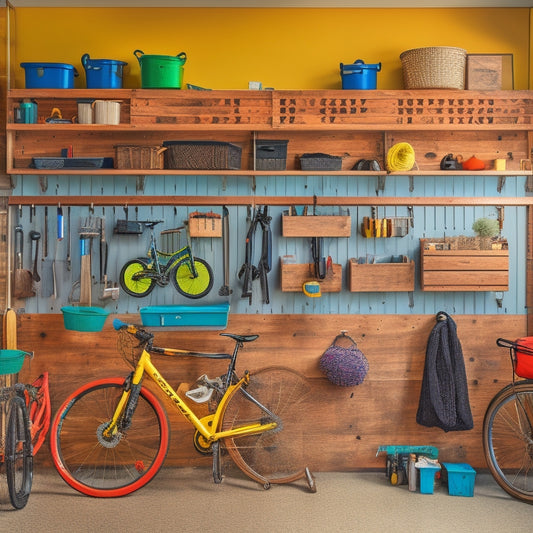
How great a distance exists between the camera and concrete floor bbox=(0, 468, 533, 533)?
377 centimetres

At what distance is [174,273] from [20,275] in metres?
1.01

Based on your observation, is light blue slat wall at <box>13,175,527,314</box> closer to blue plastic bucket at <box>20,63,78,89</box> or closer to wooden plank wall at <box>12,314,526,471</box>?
wooden plank wall at <box>12,314,526,471</box>

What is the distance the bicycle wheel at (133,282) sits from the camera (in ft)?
14.9

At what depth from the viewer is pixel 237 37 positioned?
4605mm

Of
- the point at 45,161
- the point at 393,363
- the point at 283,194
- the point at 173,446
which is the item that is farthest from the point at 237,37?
the point at 173,446

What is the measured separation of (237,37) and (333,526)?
3.12m

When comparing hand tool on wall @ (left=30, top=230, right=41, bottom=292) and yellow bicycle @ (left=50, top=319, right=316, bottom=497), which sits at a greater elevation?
hand tool on wall @ (left=30, top=230, right=41, bottom=292)

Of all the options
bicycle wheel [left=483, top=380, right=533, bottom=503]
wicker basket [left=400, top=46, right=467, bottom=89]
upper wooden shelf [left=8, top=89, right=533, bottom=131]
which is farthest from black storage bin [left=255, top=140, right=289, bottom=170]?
bicycle wheel [left=483, top=380, right=533, bottom=503]

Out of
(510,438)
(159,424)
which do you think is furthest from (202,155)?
(510,438)

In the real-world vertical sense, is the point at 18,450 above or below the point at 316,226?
below

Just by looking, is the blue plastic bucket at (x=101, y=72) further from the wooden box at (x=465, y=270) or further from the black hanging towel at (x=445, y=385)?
the black hanging towel at (x=445, y=385)

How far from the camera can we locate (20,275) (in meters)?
4.52

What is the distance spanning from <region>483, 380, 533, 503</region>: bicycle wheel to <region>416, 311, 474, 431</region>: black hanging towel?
0.16m

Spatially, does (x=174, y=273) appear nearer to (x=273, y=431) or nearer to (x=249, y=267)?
(x=249, y=267)
